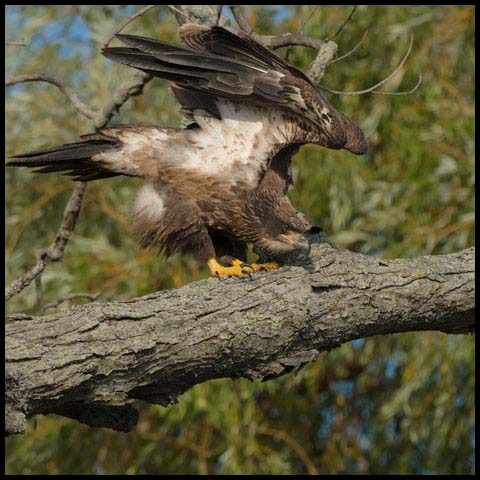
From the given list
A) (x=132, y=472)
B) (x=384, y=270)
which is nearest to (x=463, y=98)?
(x=132, y=472)

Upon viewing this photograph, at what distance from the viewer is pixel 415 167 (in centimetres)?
718

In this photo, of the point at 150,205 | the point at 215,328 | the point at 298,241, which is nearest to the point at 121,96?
the point at 150,205

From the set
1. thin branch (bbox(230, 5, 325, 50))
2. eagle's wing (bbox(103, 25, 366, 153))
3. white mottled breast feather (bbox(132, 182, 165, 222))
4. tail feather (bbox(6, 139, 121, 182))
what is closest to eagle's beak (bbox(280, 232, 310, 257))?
eagle's wing (bbox(103, 25, 366, 153))

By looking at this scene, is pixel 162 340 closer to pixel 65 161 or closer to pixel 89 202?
pixel 65 161

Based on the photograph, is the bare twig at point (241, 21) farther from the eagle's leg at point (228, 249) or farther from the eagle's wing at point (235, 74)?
the eagle's leg at point (228, 249)

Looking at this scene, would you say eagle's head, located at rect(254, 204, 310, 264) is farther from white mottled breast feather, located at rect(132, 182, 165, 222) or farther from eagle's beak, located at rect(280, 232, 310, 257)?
white mottled breast feather, located at rect(132, 182, 165, 222)

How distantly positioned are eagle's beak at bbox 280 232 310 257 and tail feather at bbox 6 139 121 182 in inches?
29.5

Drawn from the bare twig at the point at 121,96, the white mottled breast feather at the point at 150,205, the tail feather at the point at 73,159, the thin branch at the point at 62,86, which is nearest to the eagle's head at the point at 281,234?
the white mottled breast feather at the point at 150,205

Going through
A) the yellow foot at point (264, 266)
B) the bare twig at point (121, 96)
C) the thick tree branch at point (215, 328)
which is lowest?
the thick tree branch at point (215, 328)

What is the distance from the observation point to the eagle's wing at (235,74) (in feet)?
11.6

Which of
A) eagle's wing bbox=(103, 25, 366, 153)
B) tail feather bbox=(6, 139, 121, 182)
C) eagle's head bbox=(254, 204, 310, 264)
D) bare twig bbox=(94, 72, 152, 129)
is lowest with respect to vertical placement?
eagle's head bbox=(254, 204, 310, 264)

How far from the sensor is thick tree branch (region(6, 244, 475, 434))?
291cm

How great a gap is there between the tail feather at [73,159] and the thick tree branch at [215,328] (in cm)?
85

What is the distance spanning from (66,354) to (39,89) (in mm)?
5509
